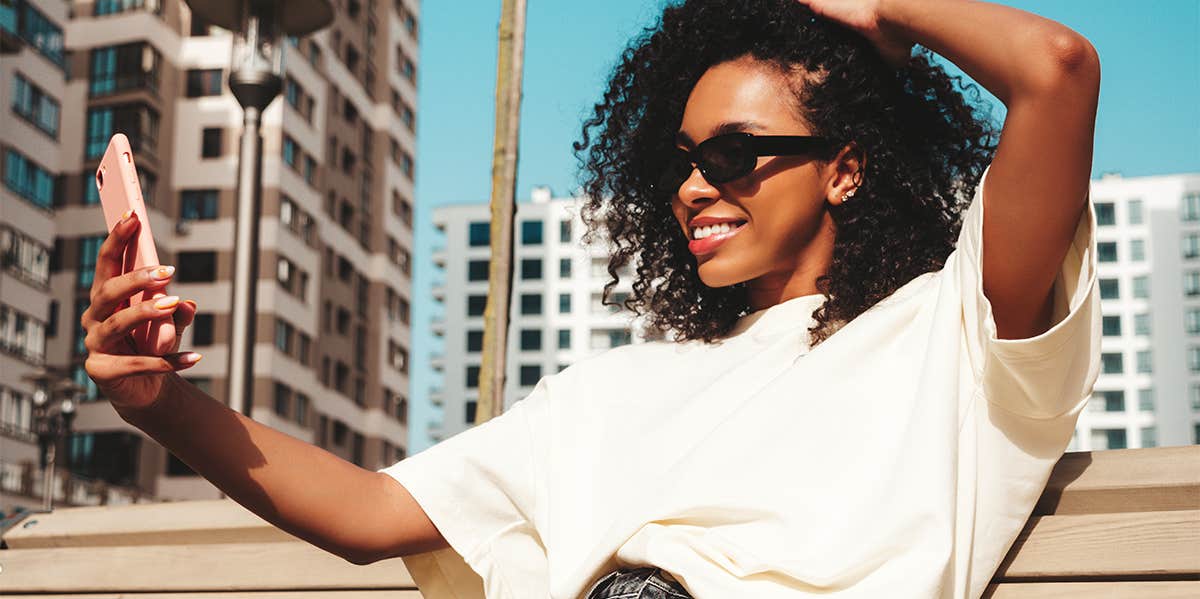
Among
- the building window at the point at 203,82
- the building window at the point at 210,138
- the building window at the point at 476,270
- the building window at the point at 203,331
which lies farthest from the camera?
the building window at the point at 476,270

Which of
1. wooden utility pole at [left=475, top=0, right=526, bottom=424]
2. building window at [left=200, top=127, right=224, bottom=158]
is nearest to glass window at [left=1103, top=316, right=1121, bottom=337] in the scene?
building window at [left=200, top=127, right=224, bottom=158]

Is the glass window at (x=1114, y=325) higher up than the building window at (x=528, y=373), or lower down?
higher up

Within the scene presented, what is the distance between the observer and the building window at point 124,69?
136 feet

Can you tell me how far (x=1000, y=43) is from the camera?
1.87 metres

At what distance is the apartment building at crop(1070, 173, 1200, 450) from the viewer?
74.1 m

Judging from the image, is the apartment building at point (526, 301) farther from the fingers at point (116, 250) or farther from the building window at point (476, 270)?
the fingers at point (116, 250)

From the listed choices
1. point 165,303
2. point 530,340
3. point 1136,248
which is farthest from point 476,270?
point 165,303

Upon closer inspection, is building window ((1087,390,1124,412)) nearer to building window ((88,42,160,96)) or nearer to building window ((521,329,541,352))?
building window ((521,329,541,352))

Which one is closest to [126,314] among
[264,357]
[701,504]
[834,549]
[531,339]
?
[701,504]

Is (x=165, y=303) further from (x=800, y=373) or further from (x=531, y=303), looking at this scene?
(x=531, y=303)

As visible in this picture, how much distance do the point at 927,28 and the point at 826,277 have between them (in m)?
0.52

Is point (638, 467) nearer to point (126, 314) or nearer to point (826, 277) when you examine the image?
point (826, 277)

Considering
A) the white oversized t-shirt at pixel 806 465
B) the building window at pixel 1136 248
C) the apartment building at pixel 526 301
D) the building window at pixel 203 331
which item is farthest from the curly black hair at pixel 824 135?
the building window at pixel 1136 248

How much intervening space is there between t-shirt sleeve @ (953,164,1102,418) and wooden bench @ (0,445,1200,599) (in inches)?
8.9
